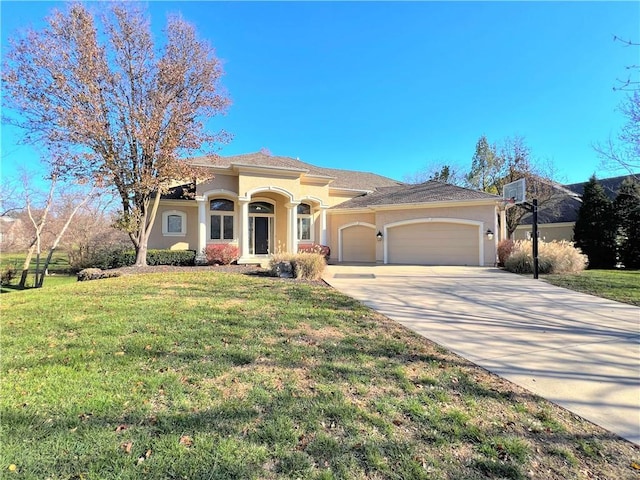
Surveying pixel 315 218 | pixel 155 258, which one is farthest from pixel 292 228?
pixel 155 258

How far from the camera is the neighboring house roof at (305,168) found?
619 inches

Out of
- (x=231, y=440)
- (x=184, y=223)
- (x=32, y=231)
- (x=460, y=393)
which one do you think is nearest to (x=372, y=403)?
(x=460, y=393)

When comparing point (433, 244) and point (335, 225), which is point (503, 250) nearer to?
point (433, 244)

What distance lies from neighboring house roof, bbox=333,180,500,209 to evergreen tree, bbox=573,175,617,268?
9.31m

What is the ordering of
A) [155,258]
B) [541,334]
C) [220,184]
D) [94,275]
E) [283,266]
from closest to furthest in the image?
[541,334] → [283,266] → [94,275] → [155,258] → [220,184]

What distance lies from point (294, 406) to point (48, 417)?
6.67ft

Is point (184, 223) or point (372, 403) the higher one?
point (184, 223)

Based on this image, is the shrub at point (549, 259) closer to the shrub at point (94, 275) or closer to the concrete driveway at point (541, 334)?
the concrete driveway at point (541, 334)

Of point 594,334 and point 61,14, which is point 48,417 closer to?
point 594,334

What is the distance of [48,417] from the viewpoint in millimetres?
2627

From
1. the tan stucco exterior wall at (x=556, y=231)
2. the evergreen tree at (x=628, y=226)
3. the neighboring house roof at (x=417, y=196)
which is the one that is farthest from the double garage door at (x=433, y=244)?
the tan stucco exterior wall at (x=556, y=231)

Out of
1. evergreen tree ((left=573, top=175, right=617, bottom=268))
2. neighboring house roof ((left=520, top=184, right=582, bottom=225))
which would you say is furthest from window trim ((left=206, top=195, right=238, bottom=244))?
neighboring house roof ((left=520, top=184, right=582, bottom=225))

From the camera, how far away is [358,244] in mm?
18359

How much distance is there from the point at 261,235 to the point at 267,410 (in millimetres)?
15507
